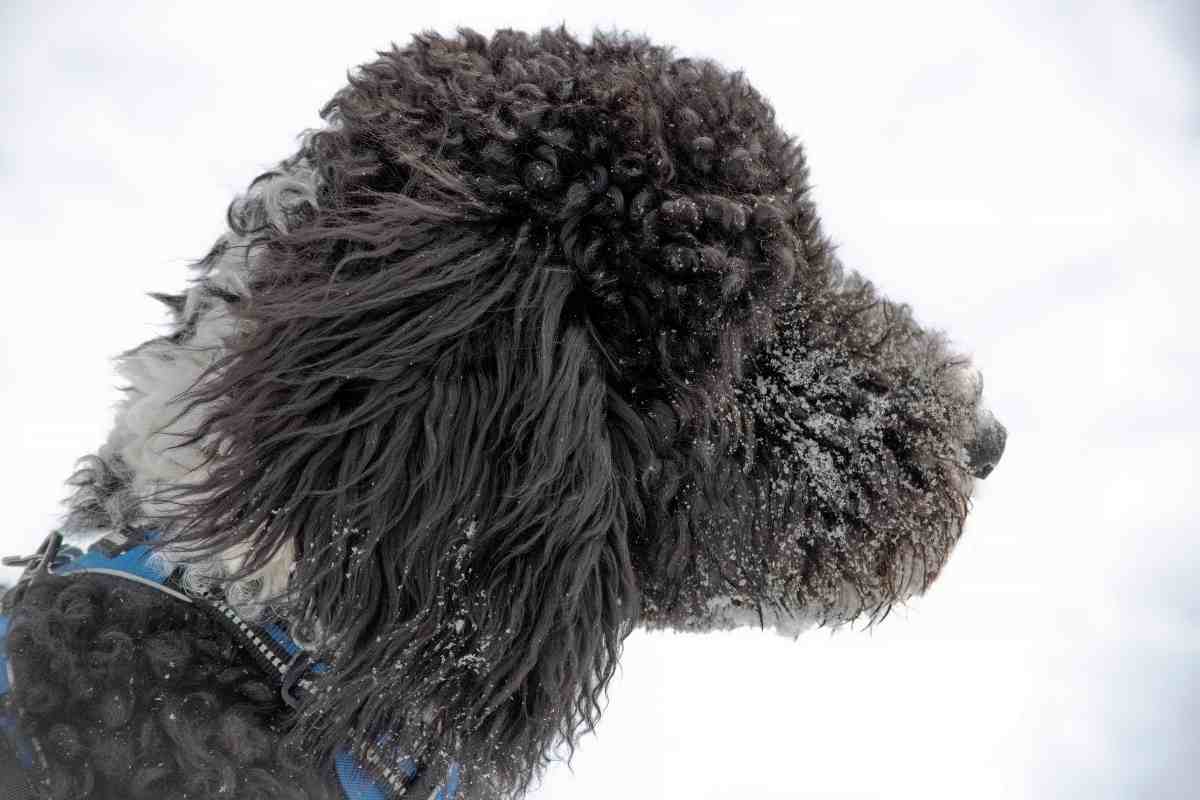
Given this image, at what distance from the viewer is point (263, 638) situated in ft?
5.99

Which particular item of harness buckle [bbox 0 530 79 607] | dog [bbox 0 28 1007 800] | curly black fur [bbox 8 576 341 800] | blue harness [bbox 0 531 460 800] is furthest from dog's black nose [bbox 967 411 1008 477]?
harness buckle [bbox 0 530 79 607]

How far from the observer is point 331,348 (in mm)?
1723

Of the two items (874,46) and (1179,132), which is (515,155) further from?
(1179,132)

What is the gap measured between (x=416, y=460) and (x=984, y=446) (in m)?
1.25

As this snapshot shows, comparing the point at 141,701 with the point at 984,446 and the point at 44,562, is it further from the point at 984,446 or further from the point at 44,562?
the point at 984,446

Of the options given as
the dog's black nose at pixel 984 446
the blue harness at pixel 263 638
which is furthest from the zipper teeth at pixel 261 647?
the dog's black nose at pixel 984 446

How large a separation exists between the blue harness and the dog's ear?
0.23 feet

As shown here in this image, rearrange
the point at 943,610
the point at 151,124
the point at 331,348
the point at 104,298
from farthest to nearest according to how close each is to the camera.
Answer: the point at 151,124 → the point at 104,298 → the point at 943,610 → the point at 331,348

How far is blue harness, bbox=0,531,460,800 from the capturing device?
5.91 feet

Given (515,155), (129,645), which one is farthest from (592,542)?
(129,645)

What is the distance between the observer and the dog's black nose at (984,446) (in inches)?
87.6

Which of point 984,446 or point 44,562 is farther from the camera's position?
point 984,446

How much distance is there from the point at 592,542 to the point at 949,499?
0.82 meters

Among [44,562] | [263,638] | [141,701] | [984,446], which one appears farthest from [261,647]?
[984,446]
